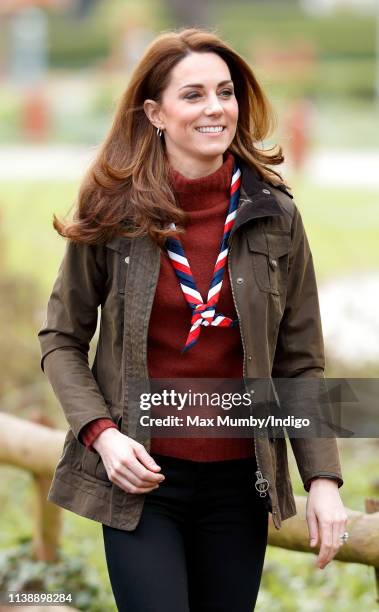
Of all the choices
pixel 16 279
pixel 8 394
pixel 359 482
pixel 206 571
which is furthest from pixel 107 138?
pixel 16 279

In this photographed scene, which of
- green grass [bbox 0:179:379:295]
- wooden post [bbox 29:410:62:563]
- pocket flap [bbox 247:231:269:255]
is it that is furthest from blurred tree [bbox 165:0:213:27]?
pocket flap [bbox 247:231:269:255]

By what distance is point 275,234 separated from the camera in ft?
8.49

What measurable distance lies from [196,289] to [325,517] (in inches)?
21.0

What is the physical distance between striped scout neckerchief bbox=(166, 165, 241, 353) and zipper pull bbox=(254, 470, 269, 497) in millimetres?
294

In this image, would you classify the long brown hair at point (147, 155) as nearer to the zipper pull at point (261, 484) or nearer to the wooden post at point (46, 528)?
the zipper pull at point (261, 484)

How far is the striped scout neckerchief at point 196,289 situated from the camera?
2.47 metres

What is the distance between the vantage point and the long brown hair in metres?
2.54

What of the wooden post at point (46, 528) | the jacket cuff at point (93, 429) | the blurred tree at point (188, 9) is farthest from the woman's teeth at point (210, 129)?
the blurred tree at point (188, 9)

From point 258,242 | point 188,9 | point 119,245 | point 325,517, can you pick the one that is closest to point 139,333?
point 119,245

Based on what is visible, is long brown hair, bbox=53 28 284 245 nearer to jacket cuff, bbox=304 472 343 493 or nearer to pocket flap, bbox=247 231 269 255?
pocket flap, bbox=247 231 269 255

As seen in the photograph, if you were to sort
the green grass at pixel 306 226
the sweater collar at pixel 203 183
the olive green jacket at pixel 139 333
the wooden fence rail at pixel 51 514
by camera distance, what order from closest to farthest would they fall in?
the olive green jacket at pixel 139 333, the sweater collar at pixel 203 183, the wooden fence rail at pixel 51 514, the green grass at pixel 306 226

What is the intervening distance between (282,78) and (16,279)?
21.3 m

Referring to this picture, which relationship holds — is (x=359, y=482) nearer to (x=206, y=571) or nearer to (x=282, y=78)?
(x=206, y=571)

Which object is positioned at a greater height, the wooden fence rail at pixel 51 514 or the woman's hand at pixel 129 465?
the woman's hand at pixel 129 465
